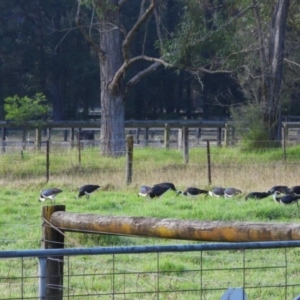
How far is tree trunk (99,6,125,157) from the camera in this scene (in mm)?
26969

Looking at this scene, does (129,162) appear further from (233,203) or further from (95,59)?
(95,59)

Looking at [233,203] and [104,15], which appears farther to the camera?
[104,15]

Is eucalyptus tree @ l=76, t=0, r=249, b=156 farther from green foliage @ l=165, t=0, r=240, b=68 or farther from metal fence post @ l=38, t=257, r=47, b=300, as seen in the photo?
metal fence post @ l=38, t=257, r=47, b=300

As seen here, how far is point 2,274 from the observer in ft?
27.1

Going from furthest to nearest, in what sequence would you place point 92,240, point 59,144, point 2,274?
point 59,144 < point 92,240 < point 2,274

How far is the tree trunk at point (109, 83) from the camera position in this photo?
88.5ft

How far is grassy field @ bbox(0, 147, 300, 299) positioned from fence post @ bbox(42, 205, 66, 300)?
0.80 ft

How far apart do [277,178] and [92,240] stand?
7.85m

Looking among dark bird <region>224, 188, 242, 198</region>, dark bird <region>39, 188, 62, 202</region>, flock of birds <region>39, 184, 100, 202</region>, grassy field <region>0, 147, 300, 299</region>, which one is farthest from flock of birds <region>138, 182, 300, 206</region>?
dark bird <region>39, 188, 62, 202</region>

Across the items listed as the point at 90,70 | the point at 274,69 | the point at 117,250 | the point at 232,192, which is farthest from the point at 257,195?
the point at 90,70

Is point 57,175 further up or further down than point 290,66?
further down

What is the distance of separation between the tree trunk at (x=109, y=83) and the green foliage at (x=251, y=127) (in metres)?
3.77

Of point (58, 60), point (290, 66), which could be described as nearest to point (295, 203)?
point (290, 66)

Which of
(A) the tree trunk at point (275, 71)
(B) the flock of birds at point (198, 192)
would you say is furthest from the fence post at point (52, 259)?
(A) the tree trunk at point (275, 71)
